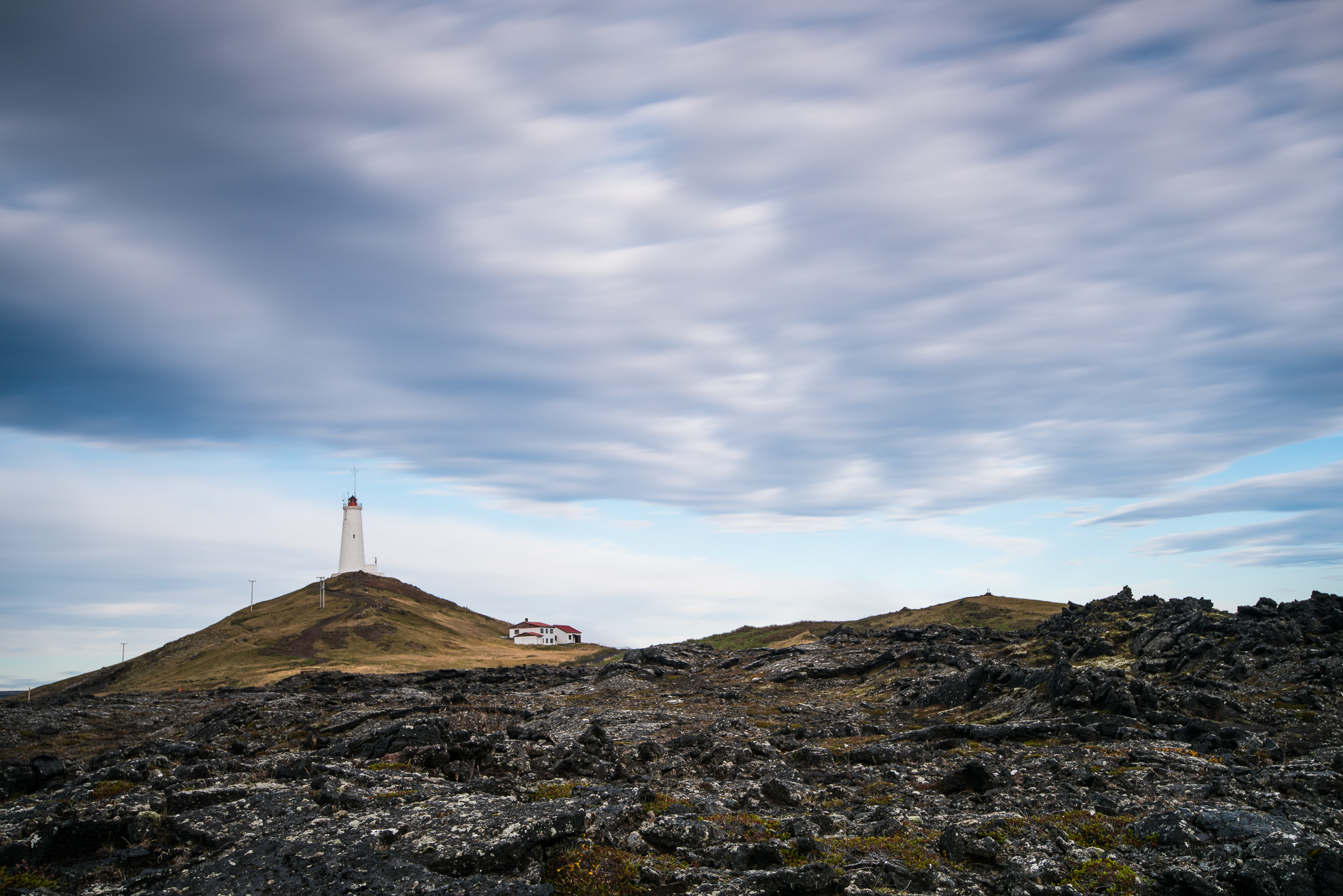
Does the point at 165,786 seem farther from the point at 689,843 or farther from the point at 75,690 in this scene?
the point at 75,690

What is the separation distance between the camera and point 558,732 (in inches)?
1609

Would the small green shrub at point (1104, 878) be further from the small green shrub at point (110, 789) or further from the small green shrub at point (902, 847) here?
the small green shrub at point (110, 789)

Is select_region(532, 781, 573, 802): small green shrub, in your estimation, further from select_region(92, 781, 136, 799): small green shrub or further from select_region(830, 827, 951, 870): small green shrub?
select_region(92, 781, 136, 799): small green shrub

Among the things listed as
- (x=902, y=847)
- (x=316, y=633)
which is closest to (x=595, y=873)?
(x=902, y=847)

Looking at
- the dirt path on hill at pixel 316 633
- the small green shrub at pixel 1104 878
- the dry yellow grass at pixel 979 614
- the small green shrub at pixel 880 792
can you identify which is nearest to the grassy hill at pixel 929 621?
the dry yellow grass at pixel 979 614

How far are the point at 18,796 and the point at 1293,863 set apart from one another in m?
40.6

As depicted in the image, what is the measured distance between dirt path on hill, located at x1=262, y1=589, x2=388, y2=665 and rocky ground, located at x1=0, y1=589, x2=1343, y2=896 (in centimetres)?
8722

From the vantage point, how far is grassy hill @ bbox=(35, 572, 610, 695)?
4774 inches

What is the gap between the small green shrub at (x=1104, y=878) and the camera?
1573cm

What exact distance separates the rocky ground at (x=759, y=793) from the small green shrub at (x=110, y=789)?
238 mm

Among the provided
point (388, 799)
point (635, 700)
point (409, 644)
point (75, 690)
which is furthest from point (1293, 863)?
point (75, 690)

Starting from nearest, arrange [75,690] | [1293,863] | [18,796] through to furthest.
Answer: [1293,863], [18,796], [75,690]

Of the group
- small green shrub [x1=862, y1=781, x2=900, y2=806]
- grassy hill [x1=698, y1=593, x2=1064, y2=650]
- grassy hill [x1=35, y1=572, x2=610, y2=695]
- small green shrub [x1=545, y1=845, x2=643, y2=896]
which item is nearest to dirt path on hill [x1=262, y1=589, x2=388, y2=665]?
grassy hill [x1=35, y1=572, x2=610, y2=695]

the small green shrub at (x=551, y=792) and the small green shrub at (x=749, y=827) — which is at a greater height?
the small green shrub at (x=551, y=792)
